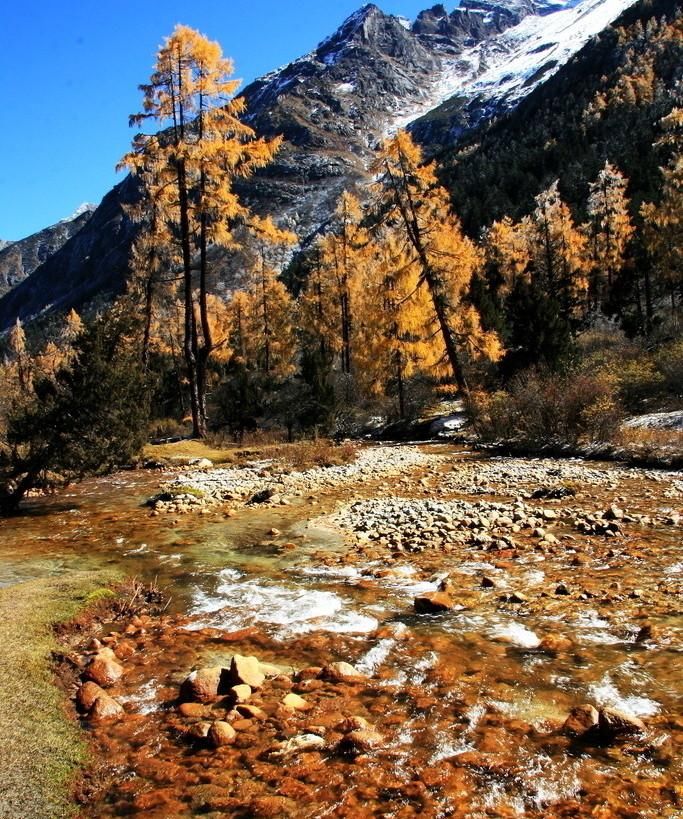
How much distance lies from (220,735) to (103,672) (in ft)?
5.00

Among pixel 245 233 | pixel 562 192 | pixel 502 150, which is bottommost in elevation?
pixel 245 233

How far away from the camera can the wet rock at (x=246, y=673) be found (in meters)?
4.33

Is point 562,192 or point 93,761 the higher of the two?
point 562,192

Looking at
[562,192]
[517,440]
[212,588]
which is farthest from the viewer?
[562,192]

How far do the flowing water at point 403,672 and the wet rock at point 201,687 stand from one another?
0.13 m

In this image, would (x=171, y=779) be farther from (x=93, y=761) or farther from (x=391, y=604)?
(x=391, y=604)

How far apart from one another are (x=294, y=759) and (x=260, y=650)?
1706mm

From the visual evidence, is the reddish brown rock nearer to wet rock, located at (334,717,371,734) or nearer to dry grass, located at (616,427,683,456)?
wet rock, located at (334,717,371,734)

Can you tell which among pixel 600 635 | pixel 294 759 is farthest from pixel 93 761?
pixel 600 635

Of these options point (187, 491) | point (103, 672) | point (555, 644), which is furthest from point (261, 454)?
point (555, 644)

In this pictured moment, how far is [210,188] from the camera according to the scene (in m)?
19.7

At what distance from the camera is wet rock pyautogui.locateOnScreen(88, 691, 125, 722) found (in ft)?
13.2

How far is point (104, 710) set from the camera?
4.09 metres

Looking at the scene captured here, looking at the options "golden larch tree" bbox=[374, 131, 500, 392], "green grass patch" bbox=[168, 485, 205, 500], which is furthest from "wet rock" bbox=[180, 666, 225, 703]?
"golden larch tree" bbox=[374, 131, 500, 392]
